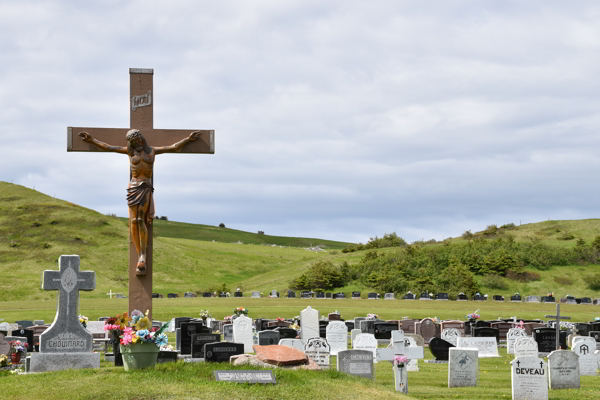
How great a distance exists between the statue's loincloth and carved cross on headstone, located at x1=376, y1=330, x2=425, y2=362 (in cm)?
643

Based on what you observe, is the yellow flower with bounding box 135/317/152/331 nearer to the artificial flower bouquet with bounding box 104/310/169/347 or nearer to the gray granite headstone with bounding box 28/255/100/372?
the artificial flower bouquet with bounding box 104/310/169/347

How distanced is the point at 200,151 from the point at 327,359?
5972 mm

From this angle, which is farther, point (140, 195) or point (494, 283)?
point (494, 283)

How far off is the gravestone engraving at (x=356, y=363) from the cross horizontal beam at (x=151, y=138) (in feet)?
18.5

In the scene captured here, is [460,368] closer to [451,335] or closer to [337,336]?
[337,336]

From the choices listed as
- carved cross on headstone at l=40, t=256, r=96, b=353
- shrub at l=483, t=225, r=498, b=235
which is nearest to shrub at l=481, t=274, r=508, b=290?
shrub at l=483, t=225, r=498, b=235

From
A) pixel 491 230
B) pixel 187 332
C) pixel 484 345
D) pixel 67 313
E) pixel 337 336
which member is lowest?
pixel 484 345

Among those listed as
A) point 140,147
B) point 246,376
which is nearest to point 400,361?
point 246,376

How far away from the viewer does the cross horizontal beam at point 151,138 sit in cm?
1584

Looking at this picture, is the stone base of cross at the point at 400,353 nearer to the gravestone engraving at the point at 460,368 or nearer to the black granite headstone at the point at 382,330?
the gravestone engraving at the point at 460,368

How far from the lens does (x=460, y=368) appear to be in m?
15.6

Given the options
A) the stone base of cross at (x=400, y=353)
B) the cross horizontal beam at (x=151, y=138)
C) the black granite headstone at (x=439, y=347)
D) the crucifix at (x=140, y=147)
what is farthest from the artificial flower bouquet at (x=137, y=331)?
the black granite headstone at (x=439, y=347)

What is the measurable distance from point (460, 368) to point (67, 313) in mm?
8525

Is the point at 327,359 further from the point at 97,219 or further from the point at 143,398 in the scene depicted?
the point at 97,219
